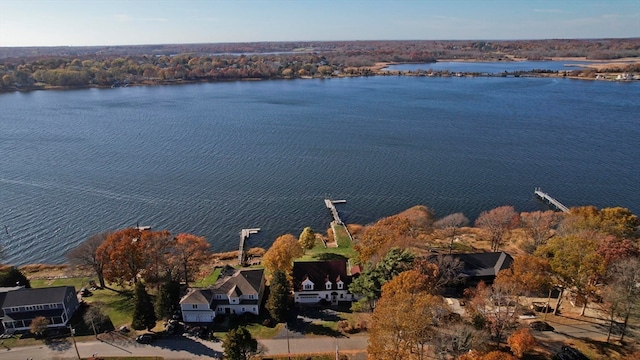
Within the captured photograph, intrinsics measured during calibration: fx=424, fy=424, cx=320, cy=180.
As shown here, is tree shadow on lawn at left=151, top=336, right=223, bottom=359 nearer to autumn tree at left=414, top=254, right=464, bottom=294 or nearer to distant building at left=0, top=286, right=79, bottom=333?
distant building at left=0, top=286, right=79, bottom=333

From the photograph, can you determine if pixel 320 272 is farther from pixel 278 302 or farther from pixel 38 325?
pixel 38 325

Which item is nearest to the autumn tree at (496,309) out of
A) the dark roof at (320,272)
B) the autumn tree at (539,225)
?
the dark roof at (320,272)

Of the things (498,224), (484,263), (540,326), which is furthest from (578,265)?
(498,224)

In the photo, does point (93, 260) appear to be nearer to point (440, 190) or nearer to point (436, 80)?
point (440, 190)

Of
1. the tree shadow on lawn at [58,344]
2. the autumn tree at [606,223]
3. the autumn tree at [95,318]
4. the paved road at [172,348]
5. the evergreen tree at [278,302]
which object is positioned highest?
the autumn tree at [606,223]

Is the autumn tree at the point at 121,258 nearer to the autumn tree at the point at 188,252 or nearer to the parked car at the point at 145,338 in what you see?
the autumn tree at the point at 188,252

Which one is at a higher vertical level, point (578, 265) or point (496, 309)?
point (578, 265)
